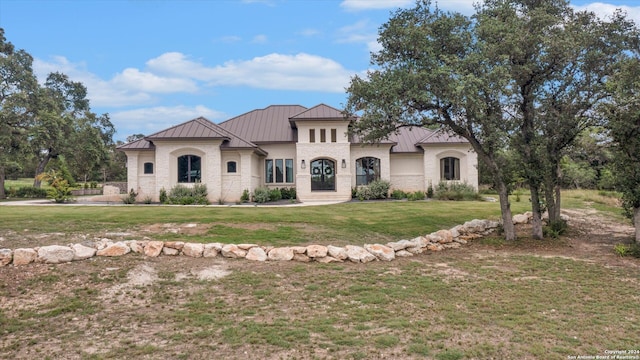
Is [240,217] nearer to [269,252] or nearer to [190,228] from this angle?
[190,228]

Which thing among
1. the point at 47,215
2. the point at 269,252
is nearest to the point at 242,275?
the point at 269,252

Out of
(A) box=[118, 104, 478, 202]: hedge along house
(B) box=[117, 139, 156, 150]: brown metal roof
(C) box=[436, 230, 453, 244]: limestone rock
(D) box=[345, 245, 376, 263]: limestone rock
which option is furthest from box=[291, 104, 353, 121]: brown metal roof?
(D) box=[345, 245, 376, 263]: limestone rock

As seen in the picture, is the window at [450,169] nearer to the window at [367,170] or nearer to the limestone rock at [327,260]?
the window at [367,170]

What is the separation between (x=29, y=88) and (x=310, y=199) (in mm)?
27942

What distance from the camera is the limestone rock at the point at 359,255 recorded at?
935cm

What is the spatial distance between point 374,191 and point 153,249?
17.7 m

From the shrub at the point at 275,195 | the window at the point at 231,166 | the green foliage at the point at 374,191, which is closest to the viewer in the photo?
the window at the point at 231,166

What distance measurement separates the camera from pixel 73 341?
525 cm

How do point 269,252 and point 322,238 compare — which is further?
point 322,238

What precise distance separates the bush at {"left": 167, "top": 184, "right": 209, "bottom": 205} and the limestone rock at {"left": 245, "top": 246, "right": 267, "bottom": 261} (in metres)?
→ 14.5

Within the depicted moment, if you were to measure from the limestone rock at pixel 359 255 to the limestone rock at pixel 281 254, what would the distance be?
1456 millimetres

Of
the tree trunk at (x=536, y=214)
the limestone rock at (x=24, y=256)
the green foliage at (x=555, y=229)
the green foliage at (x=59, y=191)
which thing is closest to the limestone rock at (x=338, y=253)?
the limestone rock at (x=24, y=256)

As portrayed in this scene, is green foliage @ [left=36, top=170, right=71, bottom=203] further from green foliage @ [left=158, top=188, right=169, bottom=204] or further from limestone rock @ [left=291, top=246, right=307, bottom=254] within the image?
limestone rock @ [left=291, top=246, right=307, bottom=254]

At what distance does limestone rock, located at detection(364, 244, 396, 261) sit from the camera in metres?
9.68
